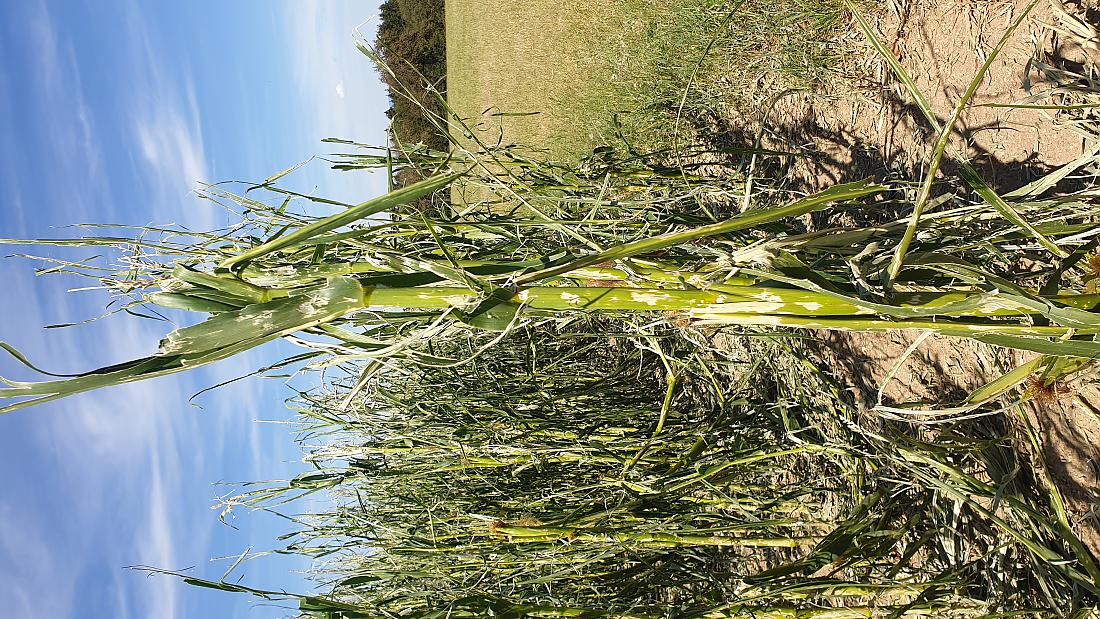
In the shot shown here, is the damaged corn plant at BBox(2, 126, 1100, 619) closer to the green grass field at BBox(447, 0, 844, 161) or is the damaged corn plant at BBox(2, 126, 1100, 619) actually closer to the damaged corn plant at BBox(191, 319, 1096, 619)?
the damaged corn plant at BBox(191, 319, 1096, 619)

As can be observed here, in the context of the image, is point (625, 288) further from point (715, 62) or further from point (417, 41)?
point (417, 41)

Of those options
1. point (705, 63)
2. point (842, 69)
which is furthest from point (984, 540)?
point (705, 63)

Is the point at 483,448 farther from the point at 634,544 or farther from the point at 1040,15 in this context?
the point at 1040,15

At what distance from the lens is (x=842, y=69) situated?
7.36 feet

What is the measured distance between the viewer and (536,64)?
5.91 m

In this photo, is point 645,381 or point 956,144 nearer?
point 956,144

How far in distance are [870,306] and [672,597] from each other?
1.72 m

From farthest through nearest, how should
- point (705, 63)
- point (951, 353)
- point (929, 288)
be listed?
point (705, 63) < point (951, 353) < point (929, 288)

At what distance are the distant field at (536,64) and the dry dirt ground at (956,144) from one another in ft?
3.84

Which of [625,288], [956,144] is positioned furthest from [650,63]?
[625,288]

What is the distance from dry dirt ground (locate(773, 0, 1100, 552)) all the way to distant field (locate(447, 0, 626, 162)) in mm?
1169

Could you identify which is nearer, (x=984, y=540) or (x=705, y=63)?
(x=984, y=540)

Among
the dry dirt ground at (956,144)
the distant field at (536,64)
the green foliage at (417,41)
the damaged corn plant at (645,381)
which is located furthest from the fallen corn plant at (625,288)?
the green foliage at (417,41)

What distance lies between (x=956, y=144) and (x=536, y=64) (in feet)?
15.5
